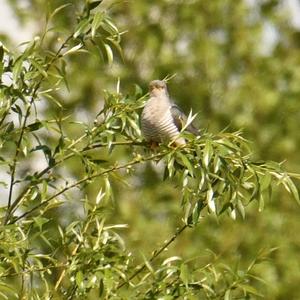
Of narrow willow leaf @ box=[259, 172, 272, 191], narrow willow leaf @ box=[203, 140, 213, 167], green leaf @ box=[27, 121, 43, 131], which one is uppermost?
green leaf @ box=[27, 121, 43, 131]

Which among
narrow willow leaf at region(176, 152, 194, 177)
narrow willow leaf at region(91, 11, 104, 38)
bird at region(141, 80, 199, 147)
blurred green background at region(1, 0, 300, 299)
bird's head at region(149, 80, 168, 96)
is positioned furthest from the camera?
blurred green background at region(1, 0, 300, 299)

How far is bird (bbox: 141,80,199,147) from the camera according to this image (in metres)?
4.40

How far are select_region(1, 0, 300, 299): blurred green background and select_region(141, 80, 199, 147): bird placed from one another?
12.0ft

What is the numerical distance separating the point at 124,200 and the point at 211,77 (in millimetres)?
1322

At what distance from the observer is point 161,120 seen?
4629 millimetres

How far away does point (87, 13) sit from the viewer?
3785mm

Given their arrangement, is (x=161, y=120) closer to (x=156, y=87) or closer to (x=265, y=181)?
(x=156, y=87)

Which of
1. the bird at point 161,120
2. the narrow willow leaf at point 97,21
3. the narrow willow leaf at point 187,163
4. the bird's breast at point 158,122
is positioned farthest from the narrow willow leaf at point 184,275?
the narrow willow leaf at point 97,21

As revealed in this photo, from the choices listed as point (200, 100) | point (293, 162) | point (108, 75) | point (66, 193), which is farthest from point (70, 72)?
point (66, 193)

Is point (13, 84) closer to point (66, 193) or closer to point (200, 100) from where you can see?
point (66, 193)

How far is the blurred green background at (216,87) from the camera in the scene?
8820 millimetres

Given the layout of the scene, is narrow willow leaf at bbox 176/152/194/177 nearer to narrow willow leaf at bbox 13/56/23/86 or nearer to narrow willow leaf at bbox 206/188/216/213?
narrow willow leaf at bbox 206/188/216/213

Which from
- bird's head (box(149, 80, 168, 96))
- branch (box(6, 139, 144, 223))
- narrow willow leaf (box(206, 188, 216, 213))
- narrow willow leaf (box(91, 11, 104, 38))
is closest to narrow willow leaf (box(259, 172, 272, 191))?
narrow willow leaf (box(206, 188, 216, 213))

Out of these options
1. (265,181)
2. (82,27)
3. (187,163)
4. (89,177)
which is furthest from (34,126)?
(265,181)
